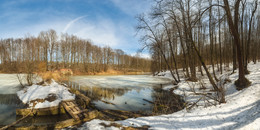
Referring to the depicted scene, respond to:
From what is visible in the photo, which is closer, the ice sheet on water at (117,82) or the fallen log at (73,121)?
the fallen log at (73,121)

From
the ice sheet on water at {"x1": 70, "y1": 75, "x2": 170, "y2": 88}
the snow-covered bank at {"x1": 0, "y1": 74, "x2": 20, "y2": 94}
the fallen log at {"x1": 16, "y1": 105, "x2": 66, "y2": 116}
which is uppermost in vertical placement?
the snow-covered bank at {"x1": 0, "y1": 74, "x2": 20, "y2": 94}

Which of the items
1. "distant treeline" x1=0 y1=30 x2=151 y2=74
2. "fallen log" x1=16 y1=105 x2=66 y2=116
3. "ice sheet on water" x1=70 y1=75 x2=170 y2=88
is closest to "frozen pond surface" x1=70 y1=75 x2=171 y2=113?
"ice sheet on water" x1=70 y1=75 x2=170 y2=88

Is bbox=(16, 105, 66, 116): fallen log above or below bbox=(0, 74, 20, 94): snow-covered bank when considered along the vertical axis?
below

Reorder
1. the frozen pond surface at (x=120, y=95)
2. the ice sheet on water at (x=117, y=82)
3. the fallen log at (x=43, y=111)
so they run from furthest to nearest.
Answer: the ice sheet on water at (x=117, y=82) < the frozen pond surface at (x=120, y=95) < the fallen log at (x=43, y=111)

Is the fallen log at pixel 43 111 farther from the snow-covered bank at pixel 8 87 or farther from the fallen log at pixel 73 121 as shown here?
the snow-covered bank at pixel 8 87

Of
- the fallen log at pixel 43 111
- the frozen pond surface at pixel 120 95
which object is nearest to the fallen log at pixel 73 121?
the frozen pond surface at pixel 120 95

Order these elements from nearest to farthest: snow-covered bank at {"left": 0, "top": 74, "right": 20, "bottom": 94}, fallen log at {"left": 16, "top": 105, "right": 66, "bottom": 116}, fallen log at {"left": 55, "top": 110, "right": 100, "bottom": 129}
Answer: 1. fallen log at {"left": 55, "top": 110, "right": 100, "bottom": 129}
2. fallen log at {"left": 16, "top": 105, "right": 66, "bottom": 116}
3. snow-covered bank at {"left": 0, "top": 74, "right": 20, "bottom": 94}

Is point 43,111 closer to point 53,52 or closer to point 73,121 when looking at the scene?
point 73,121

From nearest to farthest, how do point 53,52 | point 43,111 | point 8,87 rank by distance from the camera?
point 43,111
point 8,87
point 53,52

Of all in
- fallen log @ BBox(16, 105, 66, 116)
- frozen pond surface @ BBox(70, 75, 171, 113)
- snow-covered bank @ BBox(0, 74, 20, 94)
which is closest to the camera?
fallen log @ BBox(16, 105, 66, 116)

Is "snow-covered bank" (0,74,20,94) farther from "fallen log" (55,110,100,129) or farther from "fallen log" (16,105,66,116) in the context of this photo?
"fallen log" (55,110,100,129)

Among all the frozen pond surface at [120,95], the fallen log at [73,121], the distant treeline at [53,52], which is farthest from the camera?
the distant treeline at [53,52]

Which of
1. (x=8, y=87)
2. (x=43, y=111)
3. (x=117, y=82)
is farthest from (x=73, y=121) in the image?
(x=117, y=82)

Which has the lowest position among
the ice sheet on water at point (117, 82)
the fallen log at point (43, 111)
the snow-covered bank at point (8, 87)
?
the ice sheet on water at point (117, 82)
